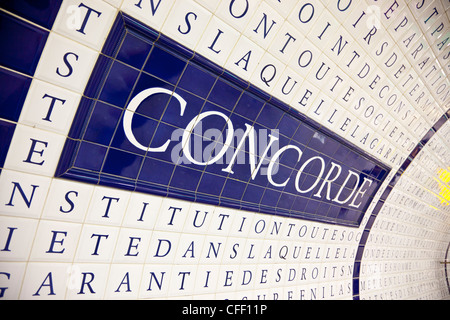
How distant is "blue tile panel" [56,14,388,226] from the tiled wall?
0.02 m

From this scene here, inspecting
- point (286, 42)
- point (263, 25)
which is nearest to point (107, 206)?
point (263, 25)

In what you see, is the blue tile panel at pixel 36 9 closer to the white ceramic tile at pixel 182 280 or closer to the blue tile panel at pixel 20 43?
the blue tile panel at pixel 20 43

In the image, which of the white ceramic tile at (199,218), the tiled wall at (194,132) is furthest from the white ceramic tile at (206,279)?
the white ceramic tile at (199,218)

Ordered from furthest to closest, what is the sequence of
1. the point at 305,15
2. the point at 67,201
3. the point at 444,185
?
the point at 444,185
the point at 305,15
the point at 67,201

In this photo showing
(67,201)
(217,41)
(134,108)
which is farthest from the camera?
(217,41)

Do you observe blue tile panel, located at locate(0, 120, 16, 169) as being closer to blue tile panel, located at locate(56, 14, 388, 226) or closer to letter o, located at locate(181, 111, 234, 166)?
blue tile panel, located at locate(56, 14, 388, 226)

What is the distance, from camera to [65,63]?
84.7 inches

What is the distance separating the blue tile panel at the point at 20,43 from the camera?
6.21ft

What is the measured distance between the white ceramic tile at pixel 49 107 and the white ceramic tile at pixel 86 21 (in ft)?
1.66

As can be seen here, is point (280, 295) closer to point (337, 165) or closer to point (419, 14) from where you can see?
point (337, 165)

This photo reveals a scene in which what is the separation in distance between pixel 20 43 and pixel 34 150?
93cm

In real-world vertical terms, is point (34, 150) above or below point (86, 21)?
below

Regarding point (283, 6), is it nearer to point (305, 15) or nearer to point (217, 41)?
point (305, 15)

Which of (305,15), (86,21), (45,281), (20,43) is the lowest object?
(45,281)
